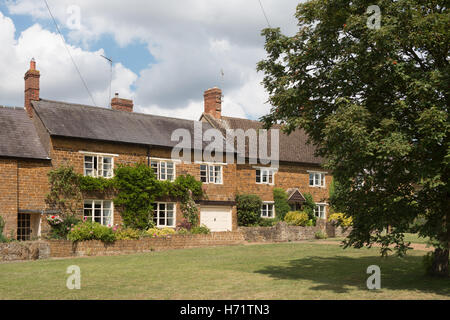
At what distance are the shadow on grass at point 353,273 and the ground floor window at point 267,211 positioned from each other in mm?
14245

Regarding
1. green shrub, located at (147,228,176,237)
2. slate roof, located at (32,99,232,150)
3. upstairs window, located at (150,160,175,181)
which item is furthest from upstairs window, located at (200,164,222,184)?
green shrub, located at (147,228,176,237)

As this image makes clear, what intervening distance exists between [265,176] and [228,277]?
2084 cm

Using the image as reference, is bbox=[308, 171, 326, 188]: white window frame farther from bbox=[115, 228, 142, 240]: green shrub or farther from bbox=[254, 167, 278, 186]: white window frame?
bbox=[115, 228, 142, 240]: green shrub

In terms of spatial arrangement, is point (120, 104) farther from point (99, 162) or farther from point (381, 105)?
point (381, 105)

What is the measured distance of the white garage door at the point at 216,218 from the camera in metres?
31.7

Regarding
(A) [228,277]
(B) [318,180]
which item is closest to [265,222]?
(B) [318,180]

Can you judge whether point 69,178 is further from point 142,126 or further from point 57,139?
point 142,126

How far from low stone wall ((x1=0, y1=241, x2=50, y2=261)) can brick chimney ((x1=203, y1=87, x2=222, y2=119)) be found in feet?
59.9

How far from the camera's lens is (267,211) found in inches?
1382

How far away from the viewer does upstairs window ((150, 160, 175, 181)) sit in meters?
30.1

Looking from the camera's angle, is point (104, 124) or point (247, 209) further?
point (247, 209)

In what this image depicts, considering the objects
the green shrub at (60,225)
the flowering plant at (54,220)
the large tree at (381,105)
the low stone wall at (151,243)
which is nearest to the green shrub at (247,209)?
the low stone wall at (151,243)

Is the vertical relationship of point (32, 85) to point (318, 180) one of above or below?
above

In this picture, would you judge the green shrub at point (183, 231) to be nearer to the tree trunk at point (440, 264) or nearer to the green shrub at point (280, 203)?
the green shrub at point (280, 203)
